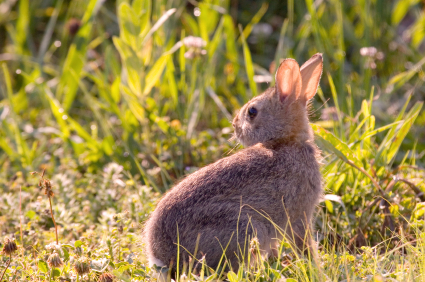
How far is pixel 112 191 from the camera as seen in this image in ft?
14.3

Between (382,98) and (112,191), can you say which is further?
(382,98)

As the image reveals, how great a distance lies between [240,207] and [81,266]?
1018 millimetres

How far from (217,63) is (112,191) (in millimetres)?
2505

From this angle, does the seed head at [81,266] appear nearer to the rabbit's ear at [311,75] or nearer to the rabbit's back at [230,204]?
the rabbit's back at [230,204]

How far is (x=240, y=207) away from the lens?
3.18 metres

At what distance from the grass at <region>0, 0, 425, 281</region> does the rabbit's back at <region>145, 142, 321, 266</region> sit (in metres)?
0.22

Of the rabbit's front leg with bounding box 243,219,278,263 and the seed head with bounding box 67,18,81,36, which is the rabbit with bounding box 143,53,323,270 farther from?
the seed head with bounding box 67,18,81,36

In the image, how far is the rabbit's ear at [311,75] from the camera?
3.79m

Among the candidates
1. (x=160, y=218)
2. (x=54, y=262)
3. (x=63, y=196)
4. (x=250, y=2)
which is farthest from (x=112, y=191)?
(x=250, y=2)

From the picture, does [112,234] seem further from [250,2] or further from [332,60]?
[250,2]

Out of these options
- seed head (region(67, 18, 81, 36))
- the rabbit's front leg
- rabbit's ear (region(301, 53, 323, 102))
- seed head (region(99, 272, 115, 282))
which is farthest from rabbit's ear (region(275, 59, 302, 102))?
seed head (region(67, 18, 81, 36))

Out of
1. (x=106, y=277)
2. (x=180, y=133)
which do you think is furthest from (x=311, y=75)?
(x=106, y=277)

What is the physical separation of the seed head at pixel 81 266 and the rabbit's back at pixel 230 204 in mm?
517

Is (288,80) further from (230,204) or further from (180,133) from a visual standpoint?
(180,133)
